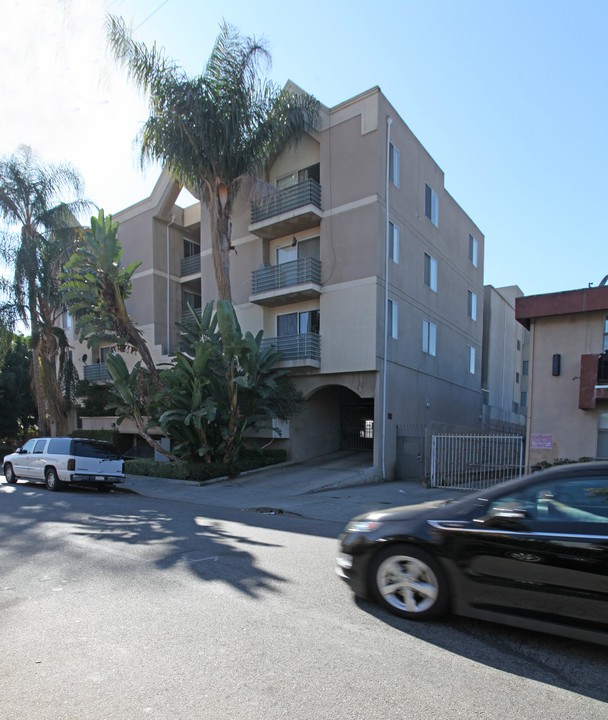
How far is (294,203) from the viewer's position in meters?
19.3

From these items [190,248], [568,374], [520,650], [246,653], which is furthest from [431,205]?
[246,653]

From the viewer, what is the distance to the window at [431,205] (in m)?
22.0

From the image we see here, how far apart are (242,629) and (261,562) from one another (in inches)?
83.7

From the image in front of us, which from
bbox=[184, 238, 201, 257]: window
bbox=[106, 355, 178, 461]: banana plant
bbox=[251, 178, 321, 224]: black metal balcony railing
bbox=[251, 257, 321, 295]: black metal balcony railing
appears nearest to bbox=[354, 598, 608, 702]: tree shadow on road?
bbox=[106, 355, 178, 461]: banana plant

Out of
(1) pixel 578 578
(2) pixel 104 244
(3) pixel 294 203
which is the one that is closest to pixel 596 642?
(1) pixel 578 578

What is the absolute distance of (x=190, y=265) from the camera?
26.7m

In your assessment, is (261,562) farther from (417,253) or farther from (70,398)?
(70,398)

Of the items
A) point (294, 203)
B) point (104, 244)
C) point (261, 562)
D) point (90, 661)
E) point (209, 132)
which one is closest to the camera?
point (90, 661)

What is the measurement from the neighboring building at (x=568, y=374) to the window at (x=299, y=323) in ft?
27.7

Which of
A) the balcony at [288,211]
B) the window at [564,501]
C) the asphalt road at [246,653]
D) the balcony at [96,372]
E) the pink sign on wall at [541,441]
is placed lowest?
the asphalt road at [246,653]

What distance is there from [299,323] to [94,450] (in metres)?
9.07

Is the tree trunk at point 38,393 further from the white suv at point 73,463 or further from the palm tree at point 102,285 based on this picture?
the white suv at point 73,463

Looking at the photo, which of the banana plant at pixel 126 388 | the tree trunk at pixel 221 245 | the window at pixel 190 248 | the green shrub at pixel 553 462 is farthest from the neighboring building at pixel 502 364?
the banana plant at pixel 126 388

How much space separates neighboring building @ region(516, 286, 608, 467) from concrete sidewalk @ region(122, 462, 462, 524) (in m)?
2.94
